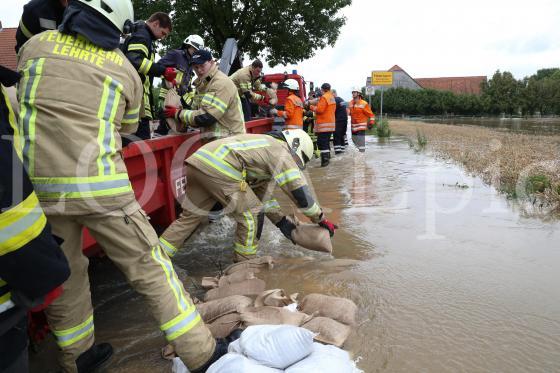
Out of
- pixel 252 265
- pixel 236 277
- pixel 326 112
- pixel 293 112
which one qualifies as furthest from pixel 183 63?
pixel 326 112

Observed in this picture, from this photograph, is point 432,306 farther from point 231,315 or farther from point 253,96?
point 253,96

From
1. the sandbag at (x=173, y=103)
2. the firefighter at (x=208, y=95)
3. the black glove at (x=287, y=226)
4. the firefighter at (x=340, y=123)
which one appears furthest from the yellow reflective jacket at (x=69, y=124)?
the firefighter at (x=340, y=123)

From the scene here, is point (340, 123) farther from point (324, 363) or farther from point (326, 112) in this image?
point (324, 363)

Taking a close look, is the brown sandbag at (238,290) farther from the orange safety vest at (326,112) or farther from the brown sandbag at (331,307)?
the orange safety vest at (326,112)

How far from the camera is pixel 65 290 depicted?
2.06 meters

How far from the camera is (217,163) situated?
3129 mm

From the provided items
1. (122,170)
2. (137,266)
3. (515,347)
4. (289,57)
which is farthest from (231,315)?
(289,57)

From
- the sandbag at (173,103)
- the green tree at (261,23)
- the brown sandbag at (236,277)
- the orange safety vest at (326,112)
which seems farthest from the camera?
the green tree at (261,23)

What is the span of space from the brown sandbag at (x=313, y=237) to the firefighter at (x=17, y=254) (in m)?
2.29

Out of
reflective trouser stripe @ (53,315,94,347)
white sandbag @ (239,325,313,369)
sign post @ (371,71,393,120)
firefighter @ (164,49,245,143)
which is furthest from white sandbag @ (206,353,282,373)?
sign post @ (371,71,393,120)

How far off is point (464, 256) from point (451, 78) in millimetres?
70758

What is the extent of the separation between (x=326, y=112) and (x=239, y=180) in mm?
6228

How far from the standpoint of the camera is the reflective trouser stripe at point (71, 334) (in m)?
2.09

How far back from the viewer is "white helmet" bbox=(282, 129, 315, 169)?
359cm
